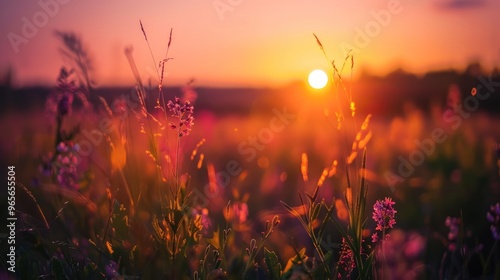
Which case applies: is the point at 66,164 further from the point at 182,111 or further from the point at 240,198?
the point at 240,198

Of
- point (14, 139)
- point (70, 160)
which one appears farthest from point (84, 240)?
point (14, 139)

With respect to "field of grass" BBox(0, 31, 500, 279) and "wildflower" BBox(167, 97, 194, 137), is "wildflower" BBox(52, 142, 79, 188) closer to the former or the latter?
"field of grass" BBox(0, 31, 500, 279)

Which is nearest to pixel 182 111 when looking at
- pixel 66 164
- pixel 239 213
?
pixel 239 213

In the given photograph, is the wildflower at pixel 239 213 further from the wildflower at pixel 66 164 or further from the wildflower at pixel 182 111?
the wildflower at pixel 66 164

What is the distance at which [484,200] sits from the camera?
3.74m

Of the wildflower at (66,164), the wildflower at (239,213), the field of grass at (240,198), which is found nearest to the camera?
the field of grass at (240,198)

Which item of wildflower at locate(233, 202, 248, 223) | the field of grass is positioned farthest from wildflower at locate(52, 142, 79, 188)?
wildflower at locate(233, 202, 248, 223)

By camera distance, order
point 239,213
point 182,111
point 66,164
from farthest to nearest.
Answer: point 66,164
point 239,213
point 182,111

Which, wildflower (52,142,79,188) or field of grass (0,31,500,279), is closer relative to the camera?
field of grass (0,31,500,279)

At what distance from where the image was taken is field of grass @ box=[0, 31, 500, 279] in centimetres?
191

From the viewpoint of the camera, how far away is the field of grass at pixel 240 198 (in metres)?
1.91

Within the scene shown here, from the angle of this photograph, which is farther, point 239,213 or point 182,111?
point 239,213

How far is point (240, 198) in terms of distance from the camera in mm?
4059

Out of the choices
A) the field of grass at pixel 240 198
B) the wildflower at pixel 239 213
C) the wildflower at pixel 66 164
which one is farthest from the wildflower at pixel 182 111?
the wildflower at pixel 66 164
